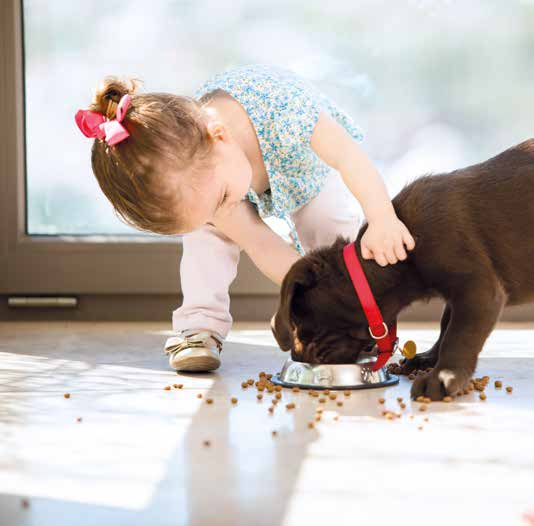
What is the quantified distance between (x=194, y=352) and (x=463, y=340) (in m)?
0.69

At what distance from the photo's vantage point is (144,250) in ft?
11.0

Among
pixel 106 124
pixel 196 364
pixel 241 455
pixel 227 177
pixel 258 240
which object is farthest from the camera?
pixel 258 240

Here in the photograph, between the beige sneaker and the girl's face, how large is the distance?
13.8 inches

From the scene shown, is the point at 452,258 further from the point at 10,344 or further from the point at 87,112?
the point at 10,344

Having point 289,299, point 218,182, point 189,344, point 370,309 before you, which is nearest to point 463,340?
point 370,309

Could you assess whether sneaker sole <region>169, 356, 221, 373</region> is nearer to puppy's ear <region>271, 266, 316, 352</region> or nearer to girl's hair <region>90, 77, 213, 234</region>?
puppy's ear <region>271, 266, 316, 352</region>

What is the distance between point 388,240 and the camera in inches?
74.9

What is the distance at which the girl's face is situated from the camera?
6.25ft

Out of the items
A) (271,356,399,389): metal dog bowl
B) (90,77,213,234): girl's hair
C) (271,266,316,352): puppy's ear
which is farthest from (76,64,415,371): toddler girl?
(271,356,399,389): metal dog bowl

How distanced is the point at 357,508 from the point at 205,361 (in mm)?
1123

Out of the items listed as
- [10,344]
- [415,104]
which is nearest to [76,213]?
[10,344]

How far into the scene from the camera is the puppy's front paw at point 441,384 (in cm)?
177

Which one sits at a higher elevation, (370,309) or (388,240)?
(388,240)

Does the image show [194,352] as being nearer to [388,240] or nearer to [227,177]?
[227,177]
